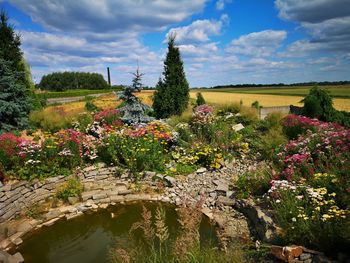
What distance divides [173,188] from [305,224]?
3600 millimetres

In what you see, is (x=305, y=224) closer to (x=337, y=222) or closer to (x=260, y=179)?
(x=337, y=222)

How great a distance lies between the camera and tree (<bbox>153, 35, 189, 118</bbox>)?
1197cm

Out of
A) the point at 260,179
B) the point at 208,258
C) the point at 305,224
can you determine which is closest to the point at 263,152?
the point at 260,179

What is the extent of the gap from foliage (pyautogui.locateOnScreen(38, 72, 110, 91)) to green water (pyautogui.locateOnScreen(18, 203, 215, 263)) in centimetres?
Result: 6201

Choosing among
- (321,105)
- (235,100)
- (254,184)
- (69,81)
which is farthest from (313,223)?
(69,81)

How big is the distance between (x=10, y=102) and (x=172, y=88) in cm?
707

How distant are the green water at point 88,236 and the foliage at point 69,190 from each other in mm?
751

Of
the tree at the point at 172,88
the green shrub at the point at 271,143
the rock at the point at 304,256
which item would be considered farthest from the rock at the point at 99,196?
the tree at the point at 172,88

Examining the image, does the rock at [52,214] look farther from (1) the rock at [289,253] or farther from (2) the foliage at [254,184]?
(1) the rock at [289,253]

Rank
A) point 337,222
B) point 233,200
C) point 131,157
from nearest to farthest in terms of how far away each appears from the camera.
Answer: point 337,222, point 233,200, point 131,157

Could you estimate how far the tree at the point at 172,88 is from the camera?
11969 millimetres

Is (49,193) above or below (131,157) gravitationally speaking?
below

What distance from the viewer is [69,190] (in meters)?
6.22

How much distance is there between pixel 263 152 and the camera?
8.06 meters
